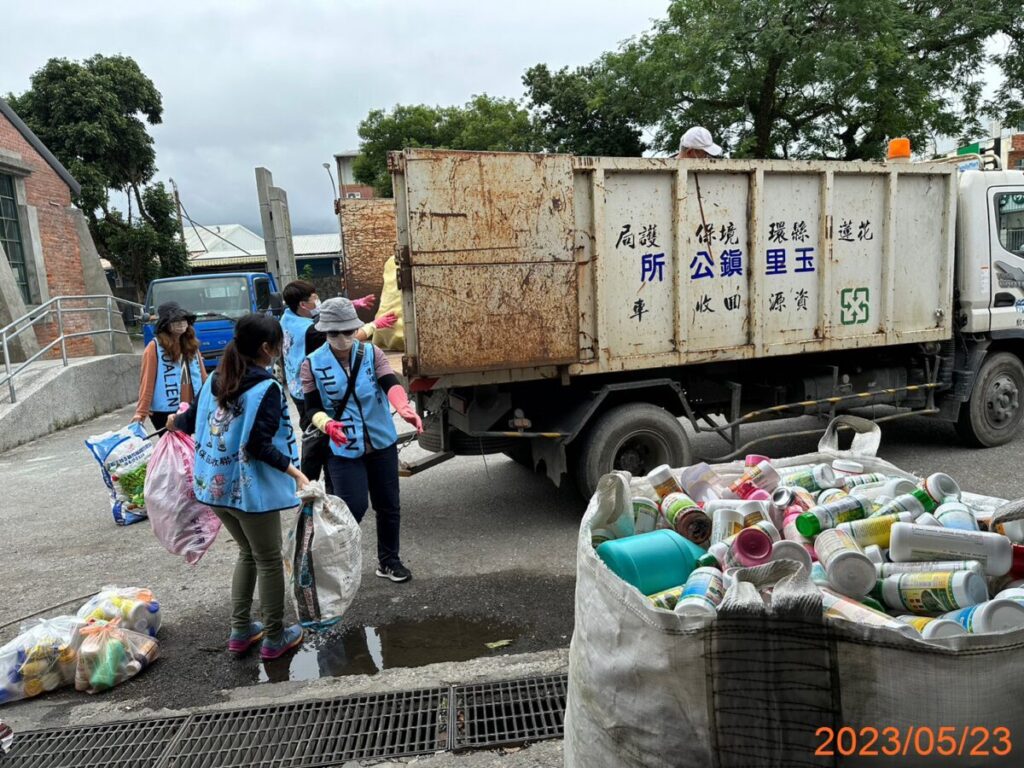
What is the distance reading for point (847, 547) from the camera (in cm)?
186

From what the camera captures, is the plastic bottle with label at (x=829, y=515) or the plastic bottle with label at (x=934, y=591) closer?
the plastic bottle with label at (x=934, y=591)

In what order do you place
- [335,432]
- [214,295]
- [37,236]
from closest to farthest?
[335,432] → [214,295] → [37,236]

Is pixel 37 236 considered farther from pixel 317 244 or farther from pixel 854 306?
pixel 317 244

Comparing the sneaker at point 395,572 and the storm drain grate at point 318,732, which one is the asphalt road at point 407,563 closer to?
the sneaker at point 395,572

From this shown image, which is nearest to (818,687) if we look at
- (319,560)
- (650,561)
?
(650,561)

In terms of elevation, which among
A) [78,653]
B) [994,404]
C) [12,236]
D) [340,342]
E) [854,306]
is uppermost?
[12,236]

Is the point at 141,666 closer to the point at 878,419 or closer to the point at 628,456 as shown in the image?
the point at 628,456

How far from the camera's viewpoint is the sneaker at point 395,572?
416 cm

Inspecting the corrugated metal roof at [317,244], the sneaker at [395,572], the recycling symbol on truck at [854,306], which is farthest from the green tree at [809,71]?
the corrugated metal roof at [317,244]

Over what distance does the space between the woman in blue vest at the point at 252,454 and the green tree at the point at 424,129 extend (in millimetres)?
24805

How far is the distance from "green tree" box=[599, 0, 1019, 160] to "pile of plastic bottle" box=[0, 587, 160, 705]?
13.4 m

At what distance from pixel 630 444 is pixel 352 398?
6.99 feet

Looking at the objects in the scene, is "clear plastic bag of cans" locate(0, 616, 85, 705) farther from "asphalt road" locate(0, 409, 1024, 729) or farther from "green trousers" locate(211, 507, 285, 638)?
"green trousers" locate(211, 507, 285, 638)

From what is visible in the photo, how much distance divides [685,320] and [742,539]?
321 centimetres
